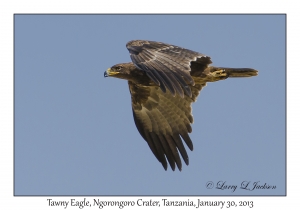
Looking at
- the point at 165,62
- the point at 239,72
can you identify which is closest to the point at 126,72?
the point at 165,62

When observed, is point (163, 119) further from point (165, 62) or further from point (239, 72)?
point (165, 62)

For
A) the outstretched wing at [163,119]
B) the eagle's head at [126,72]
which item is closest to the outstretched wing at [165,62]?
the eagle's head at [126,72]

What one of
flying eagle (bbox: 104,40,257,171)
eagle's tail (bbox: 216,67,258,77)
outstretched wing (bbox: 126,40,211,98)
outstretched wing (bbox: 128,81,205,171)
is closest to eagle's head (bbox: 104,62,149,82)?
flying eagle (bbox: 104,40,257,171)

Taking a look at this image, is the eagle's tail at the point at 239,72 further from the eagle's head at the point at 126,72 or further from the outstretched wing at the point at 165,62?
the eagle's head at the point at 126,72

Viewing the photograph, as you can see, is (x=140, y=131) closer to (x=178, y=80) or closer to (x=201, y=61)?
(x=201, y=61)

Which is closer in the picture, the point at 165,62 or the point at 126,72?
the point at 165,62

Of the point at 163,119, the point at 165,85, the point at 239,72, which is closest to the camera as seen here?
the point at 165,85

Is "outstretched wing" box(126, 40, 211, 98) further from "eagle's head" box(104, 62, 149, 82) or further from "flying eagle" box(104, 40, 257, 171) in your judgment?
"eagle's head" box(104, 62, 149, 82)

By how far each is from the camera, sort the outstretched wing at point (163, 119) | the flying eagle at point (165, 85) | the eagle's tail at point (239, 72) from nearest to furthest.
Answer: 1. the flying eagle at point (165, 85)
2. the eagle's tail at point (239, 72)
3. the outstretched wing at point (163, 119)
